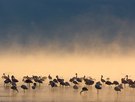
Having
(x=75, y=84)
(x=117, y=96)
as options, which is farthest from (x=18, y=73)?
(x=117, y=96)

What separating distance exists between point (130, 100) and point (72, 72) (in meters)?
28.0

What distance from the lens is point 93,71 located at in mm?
74312

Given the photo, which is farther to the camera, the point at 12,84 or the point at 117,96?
the point at 12,84

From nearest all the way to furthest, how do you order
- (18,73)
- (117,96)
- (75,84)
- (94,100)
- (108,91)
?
(94,100), (117,96), (108,91), (75,84), (18,73)

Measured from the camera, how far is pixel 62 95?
4556 cm

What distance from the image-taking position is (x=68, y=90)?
5081 cm

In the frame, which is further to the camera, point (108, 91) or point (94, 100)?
point (108, 91)

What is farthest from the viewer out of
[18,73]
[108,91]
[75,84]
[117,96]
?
[18,73]

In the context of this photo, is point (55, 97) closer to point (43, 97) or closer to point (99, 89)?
point (43, 97)

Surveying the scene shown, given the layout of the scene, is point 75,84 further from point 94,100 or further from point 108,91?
point 94,100

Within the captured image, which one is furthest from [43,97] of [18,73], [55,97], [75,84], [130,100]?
[18,73]

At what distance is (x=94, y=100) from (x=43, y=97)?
284 cm

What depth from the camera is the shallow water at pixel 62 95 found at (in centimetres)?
4253

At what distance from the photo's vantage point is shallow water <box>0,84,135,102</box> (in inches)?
1674
